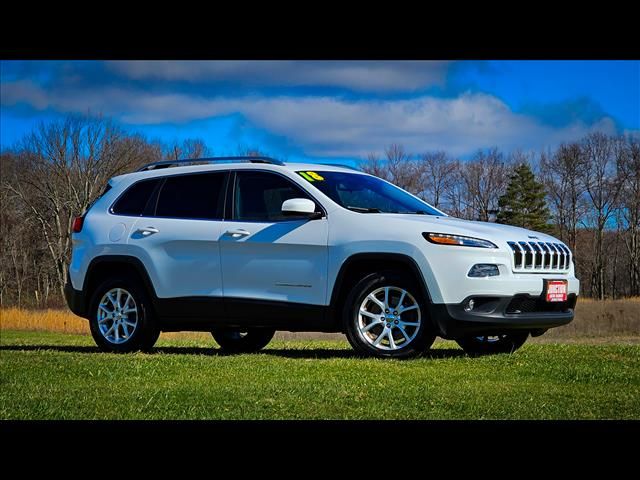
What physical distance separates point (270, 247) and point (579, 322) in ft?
65.5

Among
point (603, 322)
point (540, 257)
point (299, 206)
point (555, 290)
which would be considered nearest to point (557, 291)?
point (555, 290)

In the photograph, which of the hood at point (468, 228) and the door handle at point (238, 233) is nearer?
the hood at point (468, 228)

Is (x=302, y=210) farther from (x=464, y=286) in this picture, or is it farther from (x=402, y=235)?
(x=464, y=286)

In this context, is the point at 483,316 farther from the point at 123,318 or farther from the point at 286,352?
the point at 123,318

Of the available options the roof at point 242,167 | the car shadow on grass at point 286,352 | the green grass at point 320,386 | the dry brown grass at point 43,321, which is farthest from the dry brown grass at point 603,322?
the roof at point 242,167

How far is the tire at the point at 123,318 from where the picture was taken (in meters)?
11.5

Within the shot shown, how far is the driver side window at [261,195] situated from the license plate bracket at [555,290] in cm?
287

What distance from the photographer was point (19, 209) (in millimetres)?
56094

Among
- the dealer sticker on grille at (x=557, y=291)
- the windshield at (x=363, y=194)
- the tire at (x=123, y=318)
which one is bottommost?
the tire at (x=123, y=318)

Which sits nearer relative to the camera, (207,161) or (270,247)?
(270,247)

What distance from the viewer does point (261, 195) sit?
1087 centimetres

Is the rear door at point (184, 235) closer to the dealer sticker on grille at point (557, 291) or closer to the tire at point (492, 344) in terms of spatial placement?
the tire at point (492, 344)

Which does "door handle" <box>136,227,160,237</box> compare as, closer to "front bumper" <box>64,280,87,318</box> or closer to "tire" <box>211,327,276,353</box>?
"front bumper" <box>64,280,87,318</box>
